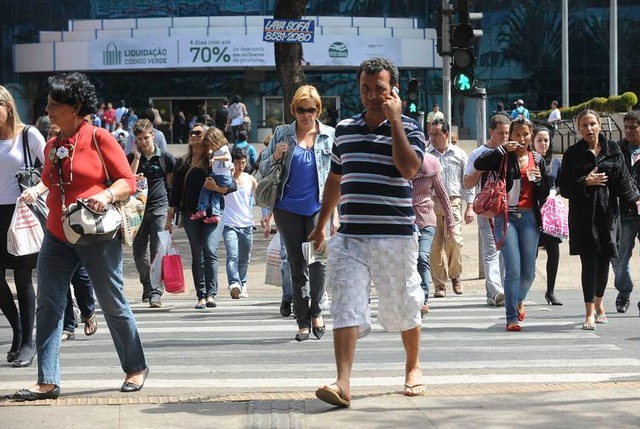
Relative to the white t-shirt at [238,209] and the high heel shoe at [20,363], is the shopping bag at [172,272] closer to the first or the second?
the white t-shirt at [238,209]

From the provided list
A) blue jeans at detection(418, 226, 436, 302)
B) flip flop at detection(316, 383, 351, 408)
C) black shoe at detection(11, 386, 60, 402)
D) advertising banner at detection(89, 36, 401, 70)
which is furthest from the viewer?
advertising banner at detection(89, 36, 401, 70)

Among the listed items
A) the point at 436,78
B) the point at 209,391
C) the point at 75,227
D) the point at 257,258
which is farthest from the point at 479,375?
the point at 436,78

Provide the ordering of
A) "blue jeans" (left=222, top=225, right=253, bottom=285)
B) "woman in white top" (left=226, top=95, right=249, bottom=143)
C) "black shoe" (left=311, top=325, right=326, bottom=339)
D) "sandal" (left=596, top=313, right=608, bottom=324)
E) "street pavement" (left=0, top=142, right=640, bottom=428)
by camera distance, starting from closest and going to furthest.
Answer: "street pavement" (left=0, top=142, right=640, bottom=428) < "black shoe" (left=311, top=325, right=326, bottom=339) < "sandal" (left=596, top=313, right=608, bottom=324) < "blue jeans" (left=222, top=225, right=253, bottom=285) < "woman in white top" (left=226, top=95, right=249, bottom=143)

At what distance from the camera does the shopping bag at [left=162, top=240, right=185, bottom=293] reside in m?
12.8

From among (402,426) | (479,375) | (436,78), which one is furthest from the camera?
(436,78)

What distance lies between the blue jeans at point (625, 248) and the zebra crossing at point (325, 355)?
0.53 m

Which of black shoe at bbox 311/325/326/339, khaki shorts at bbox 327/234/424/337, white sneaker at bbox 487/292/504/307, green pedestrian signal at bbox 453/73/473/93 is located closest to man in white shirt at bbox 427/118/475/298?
white sneaker at bbox 487/292/504/307

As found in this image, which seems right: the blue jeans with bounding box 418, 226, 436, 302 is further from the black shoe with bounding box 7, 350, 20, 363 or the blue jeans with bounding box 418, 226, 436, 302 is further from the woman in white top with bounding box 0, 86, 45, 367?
the black shoe with bounding box 7, 350, 20, 363

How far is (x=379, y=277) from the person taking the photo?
6957 millimetres

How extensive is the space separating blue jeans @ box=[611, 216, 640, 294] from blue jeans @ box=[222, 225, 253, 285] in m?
4.14

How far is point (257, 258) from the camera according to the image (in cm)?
1803

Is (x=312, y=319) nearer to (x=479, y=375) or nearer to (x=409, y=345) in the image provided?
(x=479, y=375)

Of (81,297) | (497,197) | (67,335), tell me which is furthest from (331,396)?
(497,197)

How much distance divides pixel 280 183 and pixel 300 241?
18.5 inches
